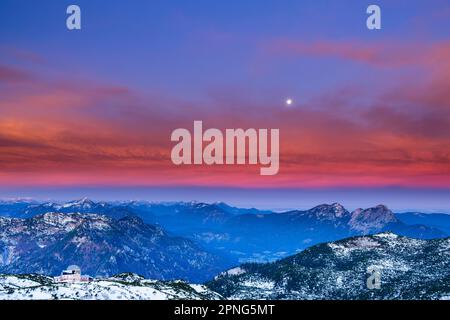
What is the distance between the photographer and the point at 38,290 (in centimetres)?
8250

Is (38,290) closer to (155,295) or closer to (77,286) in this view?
(77,286)
